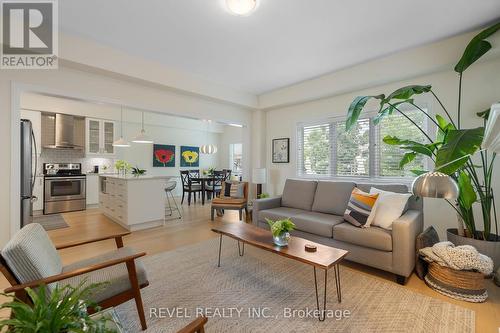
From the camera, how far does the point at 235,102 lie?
4.72 meters

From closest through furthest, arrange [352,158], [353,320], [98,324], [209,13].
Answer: [98,324]
[353,320]
[209,13]
[352,158]

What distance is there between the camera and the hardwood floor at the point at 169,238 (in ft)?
6.36

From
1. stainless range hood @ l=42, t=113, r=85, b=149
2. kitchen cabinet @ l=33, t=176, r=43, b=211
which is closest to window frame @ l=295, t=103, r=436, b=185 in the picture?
stainless range hood @ l=42, t=113, r=85, b=149

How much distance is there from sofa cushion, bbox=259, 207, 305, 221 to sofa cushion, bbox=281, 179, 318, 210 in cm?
12

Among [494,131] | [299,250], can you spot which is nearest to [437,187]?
[494,131]

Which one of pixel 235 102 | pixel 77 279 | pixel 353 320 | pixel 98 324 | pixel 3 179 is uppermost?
pixel 235 102

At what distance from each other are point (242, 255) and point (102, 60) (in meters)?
3.21

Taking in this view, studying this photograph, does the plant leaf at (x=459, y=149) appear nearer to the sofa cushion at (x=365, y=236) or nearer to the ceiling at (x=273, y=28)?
the sofa cushion at (x=365, y=236)

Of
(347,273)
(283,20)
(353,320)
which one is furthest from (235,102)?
(353,320)

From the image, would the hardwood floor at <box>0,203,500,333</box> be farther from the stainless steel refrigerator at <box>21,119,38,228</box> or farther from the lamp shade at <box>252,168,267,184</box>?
the lamp shade at <box>252,168,267,184</box>

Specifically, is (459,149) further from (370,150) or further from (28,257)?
(28,257)

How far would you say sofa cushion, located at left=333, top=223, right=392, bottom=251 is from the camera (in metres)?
2.37

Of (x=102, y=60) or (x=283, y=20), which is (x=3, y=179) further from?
(x=283, y=20)

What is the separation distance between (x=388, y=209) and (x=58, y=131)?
A: 23.2 ft
